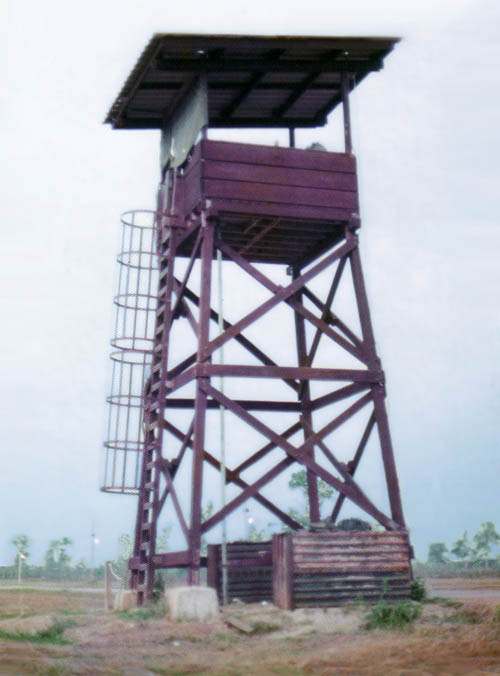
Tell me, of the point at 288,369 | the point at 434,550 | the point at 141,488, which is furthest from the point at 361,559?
the point at 434,550

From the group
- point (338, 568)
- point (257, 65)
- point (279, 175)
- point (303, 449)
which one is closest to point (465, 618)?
point (338, 568)

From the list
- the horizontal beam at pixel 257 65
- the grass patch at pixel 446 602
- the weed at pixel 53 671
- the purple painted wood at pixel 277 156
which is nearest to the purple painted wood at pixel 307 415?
the purple painted wood at pixel 277 156

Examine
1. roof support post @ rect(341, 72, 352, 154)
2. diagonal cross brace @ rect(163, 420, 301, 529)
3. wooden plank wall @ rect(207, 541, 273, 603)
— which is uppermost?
roof support post @ rect(341, 72, 352, 154)

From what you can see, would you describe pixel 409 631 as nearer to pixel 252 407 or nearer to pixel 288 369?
pixel 288 369

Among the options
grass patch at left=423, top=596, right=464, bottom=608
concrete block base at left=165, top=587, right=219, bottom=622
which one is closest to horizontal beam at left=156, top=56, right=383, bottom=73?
concrete block base at left=165, top=587, right=219, bottom=622

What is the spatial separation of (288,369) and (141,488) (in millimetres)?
4062

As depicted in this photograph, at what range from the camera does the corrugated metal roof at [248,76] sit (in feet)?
56.1

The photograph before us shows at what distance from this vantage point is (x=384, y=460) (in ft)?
54.4

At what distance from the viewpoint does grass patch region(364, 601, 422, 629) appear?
13680 millimetres

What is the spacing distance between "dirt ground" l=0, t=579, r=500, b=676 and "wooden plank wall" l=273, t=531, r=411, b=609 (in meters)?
0.36

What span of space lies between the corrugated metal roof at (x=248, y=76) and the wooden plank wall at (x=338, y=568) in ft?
28.9

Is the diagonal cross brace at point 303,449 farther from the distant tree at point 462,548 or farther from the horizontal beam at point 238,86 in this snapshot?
the distant tree at point 462,548

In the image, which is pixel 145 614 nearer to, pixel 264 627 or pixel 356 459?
pixel 264 627

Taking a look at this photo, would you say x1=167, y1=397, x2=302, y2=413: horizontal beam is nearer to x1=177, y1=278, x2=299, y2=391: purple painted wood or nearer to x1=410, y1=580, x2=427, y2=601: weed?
x1=177, y1=278, x2=299, y2=391: purple painted wood
